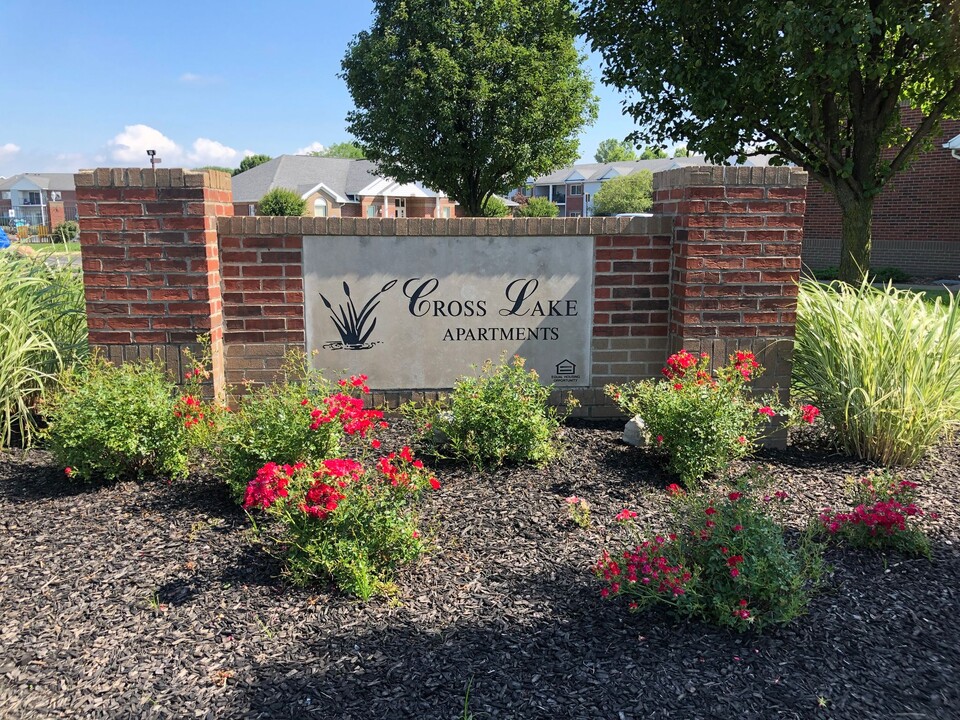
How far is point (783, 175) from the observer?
17.8 feet

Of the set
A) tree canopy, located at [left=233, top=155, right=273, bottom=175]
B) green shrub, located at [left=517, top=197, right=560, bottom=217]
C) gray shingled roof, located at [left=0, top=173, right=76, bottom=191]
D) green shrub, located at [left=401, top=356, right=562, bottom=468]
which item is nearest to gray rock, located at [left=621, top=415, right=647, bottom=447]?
green shrub, located at [left=401, top=356, right=562, bottom=468]

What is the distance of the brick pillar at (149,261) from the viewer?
206 inches

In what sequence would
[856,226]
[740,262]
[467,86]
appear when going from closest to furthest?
[740,262] < [856,226] < [467,86]

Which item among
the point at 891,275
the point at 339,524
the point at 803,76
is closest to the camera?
the point at 339,524

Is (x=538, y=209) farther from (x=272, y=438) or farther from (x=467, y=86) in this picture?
(x=272, y=438)

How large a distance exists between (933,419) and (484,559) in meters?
3.22

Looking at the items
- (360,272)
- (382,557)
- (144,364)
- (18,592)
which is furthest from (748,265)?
(18,592)

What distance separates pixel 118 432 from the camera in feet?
14.1

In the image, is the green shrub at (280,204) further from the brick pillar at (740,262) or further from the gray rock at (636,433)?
the gray rock at (636,433)

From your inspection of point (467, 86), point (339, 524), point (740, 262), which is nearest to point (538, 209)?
point (467, 86)

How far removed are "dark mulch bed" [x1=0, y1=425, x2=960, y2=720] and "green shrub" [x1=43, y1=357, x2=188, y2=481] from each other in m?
0.27

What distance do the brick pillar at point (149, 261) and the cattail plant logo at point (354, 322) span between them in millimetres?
845

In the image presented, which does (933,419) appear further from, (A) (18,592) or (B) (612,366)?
(A) (18,592)

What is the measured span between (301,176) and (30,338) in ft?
153
